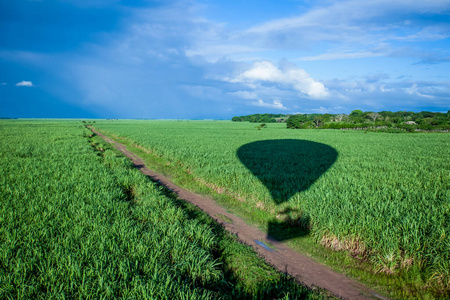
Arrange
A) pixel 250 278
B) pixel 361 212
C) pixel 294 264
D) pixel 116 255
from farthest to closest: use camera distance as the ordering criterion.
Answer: pixel 361 212, pixel 294 264, pixel 250 278, pixel 116 255

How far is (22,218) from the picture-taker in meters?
→ 5.16

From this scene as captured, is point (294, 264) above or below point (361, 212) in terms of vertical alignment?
below

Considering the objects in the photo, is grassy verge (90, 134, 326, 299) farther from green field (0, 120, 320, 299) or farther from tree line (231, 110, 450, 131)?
tree line (231, 110, 450, 131)

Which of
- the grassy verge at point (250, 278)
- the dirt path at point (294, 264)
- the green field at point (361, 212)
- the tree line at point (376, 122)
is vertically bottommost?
the dirt path at point (294, 264)

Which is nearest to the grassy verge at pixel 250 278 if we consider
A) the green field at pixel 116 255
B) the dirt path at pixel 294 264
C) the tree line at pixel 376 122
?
the green field at pixel 116 255

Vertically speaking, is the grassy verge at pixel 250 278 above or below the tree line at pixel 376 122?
below

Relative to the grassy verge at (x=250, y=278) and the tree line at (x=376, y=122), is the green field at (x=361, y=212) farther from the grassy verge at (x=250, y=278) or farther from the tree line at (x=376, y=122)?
the tree line at (x=376, y=122)

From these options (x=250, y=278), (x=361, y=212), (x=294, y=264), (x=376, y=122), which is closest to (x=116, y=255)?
(x=250, y=278)

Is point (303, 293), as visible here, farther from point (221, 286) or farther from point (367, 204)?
point (367, 204)

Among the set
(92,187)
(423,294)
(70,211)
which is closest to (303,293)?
(423,294)

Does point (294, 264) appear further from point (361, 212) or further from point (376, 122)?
point (376, 122)

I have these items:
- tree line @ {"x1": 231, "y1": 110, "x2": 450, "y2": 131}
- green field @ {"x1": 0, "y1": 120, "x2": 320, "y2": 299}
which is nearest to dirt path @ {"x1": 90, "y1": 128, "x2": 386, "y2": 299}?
green field @ {"x1": 0, "y1": 120, "x2": 320, "y2": 299}

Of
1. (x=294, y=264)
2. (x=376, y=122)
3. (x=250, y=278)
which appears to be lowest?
(x=294, y=264)

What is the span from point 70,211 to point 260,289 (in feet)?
15.0
